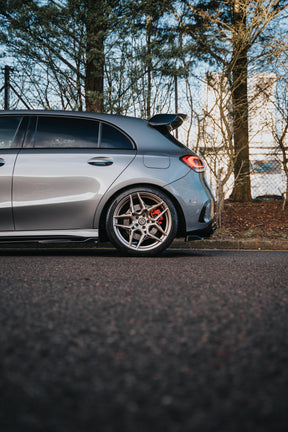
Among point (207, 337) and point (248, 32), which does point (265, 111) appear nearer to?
point (248, 32)

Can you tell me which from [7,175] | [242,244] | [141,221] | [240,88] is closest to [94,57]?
[240,88]

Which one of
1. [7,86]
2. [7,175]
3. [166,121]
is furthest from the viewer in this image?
[7,86]

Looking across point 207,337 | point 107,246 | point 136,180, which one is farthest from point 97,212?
point 207,337

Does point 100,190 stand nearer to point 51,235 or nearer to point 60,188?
point 60,188

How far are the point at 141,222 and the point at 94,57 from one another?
5.77 m

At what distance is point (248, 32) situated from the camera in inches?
423

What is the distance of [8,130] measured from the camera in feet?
19.4

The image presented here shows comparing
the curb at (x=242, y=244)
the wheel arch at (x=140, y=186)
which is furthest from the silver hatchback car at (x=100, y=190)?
the curb at (x=242, y=244)

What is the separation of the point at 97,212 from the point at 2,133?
144cm

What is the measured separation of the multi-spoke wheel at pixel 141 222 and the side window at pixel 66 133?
2.57ft

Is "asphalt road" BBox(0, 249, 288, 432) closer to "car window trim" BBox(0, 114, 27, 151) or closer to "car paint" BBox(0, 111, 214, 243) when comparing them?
"car paint" BBox(0, 111, 214, 243)

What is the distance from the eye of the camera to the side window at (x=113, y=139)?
5863mm

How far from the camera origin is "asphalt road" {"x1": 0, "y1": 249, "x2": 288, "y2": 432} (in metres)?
1.54

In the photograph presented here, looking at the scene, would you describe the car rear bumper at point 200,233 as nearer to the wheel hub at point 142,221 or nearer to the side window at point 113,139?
the wheel hub at point 142,221
